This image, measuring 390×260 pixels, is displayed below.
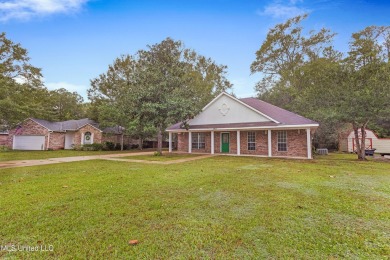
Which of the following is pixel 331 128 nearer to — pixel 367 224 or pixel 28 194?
pixel 367 224

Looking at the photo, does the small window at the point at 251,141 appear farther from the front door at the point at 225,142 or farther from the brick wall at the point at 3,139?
the brick wall at the point at 3,139

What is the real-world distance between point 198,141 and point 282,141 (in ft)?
23.9

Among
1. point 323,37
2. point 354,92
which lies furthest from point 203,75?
point 354,92

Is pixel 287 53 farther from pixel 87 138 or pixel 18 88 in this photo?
pixel 18 88

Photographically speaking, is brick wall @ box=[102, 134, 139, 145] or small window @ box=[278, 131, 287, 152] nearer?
small window @ box=[278, 131, 287, 152]

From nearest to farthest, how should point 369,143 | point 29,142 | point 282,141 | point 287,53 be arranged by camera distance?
1. point 282,141
2. point 369,143
3. point 29,142
4. point 287,53

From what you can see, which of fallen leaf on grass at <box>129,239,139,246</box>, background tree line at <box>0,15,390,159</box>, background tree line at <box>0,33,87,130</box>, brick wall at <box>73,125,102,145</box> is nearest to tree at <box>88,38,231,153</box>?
background tree line at <box>0,15,390,159</box>

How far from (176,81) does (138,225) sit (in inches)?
543

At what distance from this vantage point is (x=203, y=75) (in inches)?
1246

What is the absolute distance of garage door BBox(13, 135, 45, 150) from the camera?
23011mm

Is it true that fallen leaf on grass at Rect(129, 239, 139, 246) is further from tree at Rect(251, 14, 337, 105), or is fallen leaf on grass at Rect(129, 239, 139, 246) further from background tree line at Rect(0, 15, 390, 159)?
tree at Rect(251, 14, 337, 105)

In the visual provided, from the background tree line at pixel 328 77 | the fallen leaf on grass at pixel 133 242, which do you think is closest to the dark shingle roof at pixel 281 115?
the background tree line at pixel 328 77

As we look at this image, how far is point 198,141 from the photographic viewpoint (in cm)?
1895

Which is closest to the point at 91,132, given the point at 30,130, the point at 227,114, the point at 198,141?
the point at 30,130
